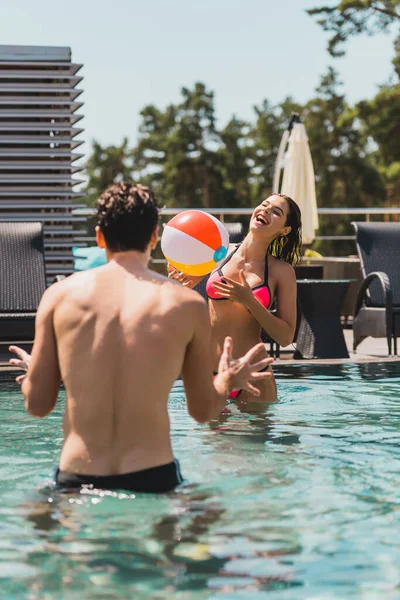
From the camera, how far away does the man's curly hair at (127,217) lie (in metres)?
3.21

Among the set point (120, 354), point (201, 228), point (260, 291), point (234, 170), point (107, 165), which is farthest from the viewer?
point (107, 165)

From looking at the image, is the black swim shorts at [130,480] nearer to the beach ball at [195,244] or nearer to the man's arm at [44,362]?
the man's arm at [44,362]

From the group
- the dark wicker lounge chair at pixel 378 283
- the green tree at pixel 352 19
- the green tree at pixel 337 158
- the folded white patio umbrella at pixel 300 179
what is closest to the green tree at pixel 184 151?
the green tree at pixel 337 158

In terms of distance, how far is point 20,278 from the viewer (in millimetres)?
8055

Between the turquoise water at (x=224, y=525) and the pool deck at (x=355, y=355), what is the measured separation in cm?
237

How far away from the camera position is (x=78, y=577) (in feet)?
9.16

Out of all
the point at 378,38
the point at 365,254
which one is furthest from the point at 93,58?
the point at 365,254

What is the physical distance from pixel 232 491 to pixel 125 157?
221 ft

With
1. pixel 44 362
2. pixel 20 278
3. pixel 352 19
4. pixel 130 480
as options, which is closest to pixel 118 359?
pixel 44 362

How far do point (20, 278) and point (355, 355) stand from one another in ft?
9.78

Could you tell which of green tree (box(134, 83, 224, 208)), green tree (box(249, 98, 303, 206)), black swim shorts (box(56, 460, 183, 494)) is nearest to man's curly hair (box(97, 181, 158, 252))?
black swim shorts (box(56, 460, 183, 494))

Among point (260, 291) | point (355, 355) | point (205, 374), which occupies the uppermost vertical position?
point (260, 291)

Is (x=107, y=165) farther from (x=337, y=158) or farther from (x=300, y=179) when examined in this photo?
(x=300, y=179)

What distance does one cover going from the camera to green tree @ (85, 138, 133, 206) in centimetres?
6894
